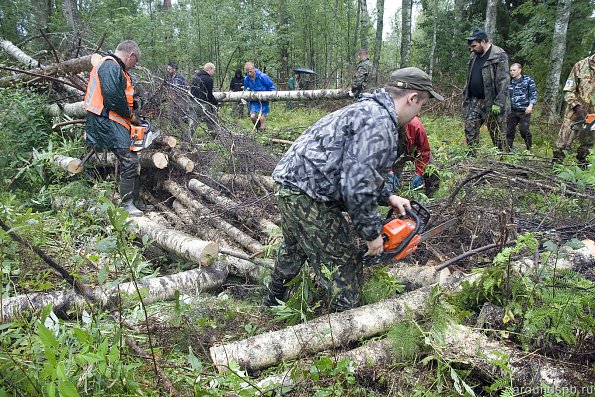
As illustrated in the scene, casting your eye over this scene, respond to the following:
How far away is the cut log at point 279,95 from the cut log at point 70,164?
6399 millimetres

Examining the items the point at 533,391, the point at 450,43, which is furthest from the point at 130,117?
the point at 450,43

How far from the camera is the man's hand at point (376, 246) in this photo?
9.92 ft

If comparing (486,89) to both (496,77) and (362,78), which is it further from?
(362,78)

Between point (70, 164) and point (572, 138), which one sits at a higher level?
point (572, 138)

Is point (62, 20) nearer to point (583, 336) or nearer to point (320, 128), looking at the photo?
point (320, 128)

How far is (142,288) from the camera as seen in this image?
2.71 m

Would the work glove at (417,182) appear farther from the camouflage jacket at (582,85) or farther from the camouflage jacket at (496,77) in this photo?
the camouflage jacket at (582,85)

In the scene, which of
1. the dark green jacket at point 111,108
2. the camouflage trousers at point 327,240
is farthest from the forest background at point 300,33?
the camouflage trousers at point 327,240

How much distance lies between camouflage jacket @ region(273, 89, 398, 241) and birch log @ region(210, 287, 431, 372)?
0.65 m

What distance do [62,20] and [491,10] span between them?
1258 centimetres

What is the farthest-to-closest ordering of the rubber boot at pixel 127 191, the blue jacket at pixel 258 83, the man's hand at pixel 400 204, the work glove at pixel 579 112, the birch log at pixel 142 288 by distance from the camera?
the blue jacket at pixel 258 83, the work glove at pixel 579 112, the rubber boot at pixel 127 191, the man's hand at pixel 400 204, the birch log at pixel 142 288

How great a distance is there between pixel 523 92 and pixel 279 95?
6272 millimetres

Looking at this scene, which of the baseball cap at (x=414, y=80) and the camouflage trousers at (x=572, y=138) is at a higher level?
the baseball cap at (x=414, y=80)

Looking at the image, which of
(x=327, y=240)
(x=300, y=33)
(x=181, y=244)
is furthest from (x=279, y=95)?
(x=300, y=33)
